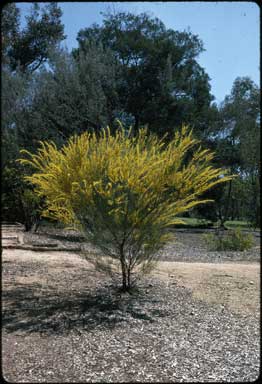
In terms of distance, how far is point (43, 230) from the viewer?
11.0 m

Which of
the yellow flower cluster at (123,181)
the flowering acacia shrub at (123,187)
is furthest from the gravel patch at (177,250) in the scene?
the yellow flower cluster at (123,181)

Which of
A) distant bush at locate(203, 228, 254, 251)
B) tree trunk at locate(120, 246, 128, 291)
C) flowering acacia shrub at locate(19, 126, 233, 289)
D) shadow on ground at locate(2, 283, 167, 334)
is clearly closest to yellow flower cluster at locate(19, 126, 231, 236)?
flowering acacia shrub at locate(19, 126, 233, 289)

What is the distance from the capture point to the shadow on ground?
3.40m

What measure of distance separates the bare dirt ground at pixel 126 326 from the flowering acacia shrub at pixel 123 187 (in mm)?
608

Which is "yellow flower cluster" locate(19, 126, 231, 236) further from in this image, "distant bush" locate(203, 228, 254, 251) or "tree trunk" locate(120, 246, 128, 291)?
"distant bush" locate(203, 228, 254, 251)

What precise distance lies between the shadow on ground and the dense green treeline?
3.25 m

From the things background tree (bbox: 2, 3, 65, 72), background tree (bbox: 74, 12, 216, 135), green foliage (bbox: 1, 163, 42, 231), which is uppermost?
background tree (bbox: 74, 12, 216, 135)

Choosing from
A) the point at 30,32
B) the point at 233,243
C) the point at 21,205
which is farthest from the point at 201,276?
the point at 21,205

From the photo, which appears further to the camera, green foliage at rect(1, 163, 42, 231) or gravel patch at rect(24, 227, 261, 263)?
green foliage at rect(1, 163, 42, 231)

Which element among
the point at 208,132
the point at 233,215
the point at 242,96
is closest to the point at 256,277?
the point at 242,96

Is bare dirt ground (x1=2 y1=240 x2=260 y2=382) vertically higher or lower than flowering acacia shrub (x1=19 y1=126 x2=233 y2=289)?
lower

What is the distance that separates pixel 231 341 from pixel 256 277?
2801 millimetres

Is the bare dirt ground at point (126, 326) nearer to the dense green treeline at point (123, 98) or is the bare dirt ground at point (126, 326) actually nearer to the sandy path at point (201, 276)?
the sandy path at point (201, 276)

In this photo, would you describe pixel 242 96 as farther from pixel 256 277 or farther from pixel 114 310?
pixel 114 310
